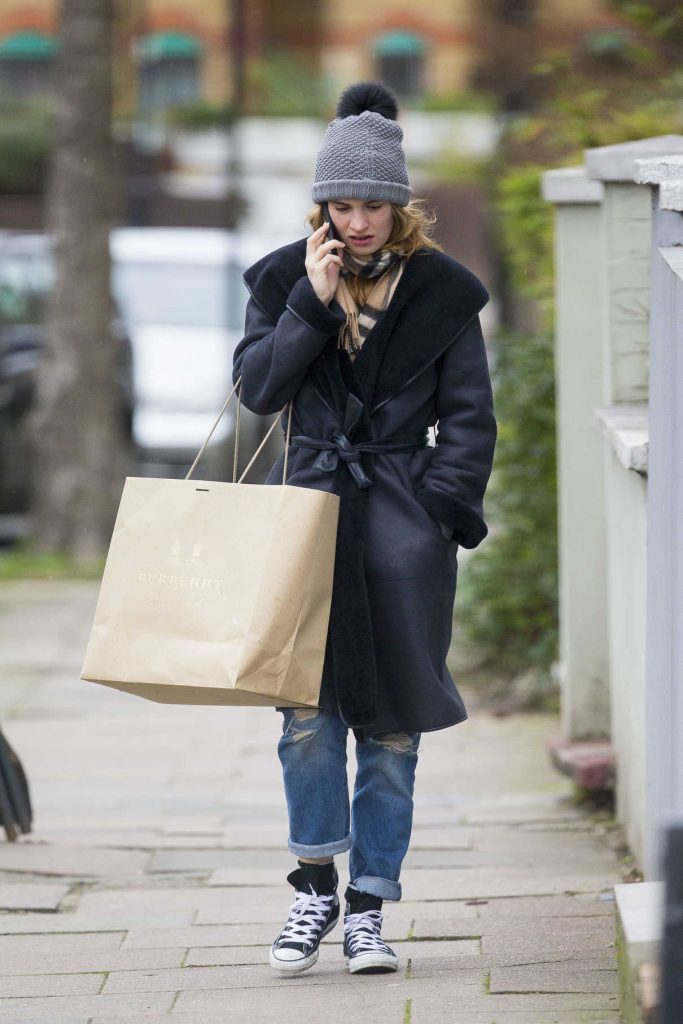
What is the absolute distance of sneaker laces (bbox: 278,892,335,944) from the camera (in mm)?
3674

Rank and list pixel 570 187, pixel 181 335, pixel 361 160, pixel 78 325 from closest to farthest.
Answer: pixel 361 160 < pixel 570 187 < pixel 78 325 < pixel 181 335

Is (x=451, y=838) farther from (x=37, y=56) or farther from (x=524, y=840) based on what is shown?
(x=37, y=56)

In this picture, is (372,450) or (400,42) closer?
(372,450)

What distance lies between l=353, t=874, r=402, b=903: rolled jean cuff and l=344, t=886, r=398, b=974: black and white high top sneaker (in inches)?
0.5

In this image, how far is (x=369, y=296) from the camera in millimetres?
3676

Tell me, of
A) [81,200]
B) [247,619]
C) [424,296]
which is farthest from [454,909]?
[81,200]

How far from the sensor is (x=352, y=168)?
357 centimetres

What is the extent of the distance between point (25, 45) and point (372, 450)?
94.9 feet

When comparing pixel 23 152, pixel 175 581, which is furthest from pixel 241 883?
pixel 23 152

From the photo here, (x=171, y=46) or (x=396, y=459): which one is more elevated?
(x=171, y=46)

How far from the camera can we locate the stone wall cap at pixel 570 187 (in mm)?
5629

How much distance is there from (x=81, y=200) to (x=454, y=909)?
7.98 m

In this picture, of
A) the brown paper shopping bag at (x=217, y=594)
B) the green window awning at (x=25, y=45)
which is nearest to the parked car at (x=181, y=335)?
the brown paper shopping bag at (x=217, y=594)

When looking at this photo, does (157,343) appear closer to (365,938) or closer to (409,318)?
(409,318)
